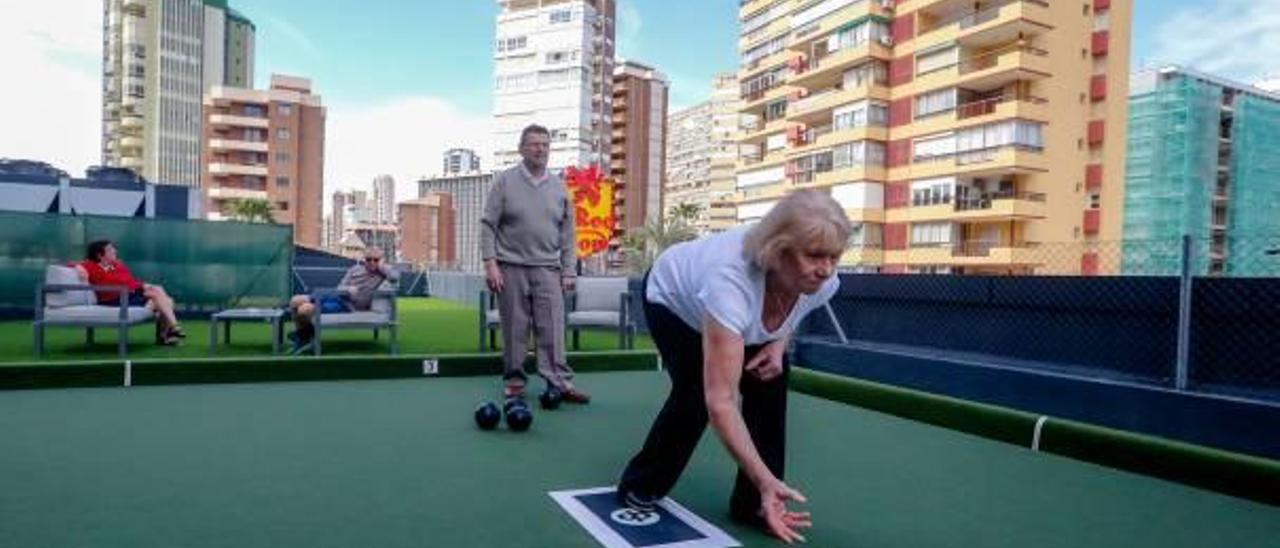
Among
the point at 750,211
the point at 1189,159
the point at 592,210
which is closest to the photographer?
the point at 592,210

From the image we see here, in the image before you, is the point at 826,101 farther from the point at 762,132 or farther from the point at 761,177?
the point at 762,132

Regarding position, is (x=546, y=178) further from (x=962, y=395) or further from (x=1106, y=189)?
(x=1106, y=189)

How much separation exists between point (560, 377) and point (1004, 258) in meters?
25.8

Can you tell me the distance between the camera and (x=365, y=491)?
263 centimetres

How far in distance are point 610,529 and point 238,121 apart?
6763 centimetres

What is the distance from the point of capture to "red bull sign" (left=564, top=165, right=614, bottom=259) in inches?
538

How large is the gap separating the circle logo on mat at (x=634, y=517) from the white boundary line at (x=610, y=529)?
0.06 m

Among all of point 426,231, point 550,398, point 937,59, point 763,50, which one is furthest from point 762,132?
point 426,231

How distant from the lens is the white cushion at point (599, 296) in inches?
296

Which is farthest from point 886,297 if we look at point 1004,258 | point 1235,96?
point 1235,96

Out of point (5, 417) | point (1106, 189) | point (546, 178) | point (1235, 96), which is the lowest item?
point (5, 417)

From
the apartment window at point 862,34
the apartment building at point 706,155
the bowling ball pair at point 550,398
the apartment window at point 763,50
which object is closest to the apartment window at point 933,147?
the apartment window at point 862,34

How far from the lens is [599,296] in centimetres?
752

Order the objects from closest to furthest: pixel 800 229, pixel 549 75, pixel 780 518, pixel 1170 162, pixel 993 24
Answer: pixel 800 229 → pixel 780 518 → pixel 993 24 → pixel 1170 162 → pixel 549 75
